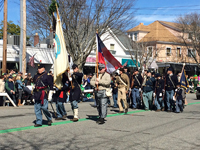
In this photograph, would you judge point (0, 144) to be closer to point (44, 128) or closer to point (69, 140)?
point (69, 140)

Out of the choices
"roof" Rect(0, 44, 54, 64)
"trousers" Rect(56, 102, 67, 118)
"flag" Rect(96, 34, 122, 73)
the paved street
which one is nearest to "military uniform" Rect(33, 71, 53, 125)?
the paved street

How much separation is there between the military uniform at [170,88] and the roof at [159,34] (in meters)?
34.9

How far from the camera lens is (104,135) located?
8023 millimetres

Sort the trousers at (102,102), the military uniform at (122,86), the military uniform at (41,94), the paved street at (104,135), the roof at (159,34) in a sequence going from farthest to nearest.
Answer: the roof at (159,34)
the military uniform at (122,86)
the trousers at (102,102)
the military uniform at (41,94)
the paved street at (104,135)

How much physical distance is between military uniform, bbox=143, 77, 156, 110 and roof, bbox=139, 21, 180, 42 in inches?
1349

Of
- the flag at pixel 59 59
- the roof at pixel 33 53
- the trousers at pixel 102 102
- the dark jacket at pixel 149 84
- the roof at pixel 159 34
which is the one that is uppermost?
the roof at pixel 159 34

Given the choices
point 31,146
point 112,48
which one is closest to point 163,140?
point 31,146

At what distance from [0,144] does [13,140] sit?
457mm

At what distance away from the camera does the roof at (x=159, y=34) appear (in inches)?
1932

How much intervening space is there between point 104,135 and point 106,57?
13.3ft

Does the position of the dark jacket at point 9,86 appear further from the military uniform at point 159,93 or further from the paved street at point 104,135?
the military uniform at point 159,93

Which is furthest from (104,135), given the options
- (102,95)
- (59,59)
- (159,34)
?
(159,34)

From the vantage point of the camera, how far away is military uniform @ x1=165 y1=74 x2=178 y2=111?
44.1ft

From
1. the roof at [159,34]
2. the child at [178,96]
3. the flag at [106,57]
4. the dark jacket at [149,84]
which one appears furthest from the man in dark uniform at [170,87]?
the roof at [159,34]
